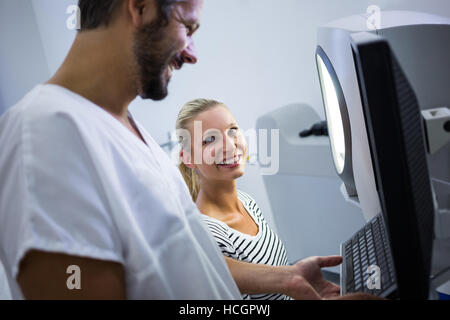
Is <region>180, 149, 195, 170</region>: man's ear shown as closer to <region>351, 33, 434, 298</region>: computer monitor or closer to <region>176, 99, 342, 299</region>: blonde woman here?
<region>176, 99, 342, 299</region>: blonde woman

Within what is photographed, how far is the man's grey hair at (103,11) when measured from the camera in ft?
1.81

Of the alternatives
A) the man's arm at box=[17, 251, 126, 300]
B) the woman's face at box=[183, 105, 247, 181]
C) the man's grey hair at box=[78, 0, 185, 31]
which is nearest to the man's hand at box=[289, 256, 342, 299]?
the woman's face at box=[183, 105, 247, 181]

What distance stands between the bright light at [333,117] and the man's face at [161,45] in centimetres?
45

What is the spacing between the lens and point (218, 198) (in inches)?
40.2

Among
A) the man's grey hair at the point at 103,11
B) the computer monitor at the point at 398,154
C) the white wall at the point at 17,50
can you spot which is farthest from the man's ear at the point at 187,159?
the white wall at the point at 17,50

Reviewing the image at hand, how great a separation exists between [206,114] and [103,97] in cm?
45

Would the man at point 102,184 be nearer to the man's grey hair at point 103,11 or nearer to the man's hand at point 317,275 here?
the man's grey hair at point 103,11

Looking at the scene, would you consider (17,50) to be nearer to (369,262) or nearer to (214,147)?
(214,147)

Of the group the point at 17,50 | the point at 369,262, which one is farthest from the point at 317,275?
the point at 17,50

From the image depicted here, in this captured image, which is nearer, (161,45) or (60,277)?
(60,277)

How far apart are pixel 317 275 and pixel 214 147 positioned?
397 mm

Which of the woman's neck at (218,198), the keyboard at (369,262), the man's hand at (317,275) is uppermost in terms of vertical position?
the woman's neck at (218,198)

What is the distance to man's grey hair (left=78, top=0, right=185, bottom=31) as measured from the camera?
1.81 ft

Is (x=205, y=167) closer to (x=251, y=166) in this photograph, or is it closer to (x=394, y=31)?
(x=394, y=31)
